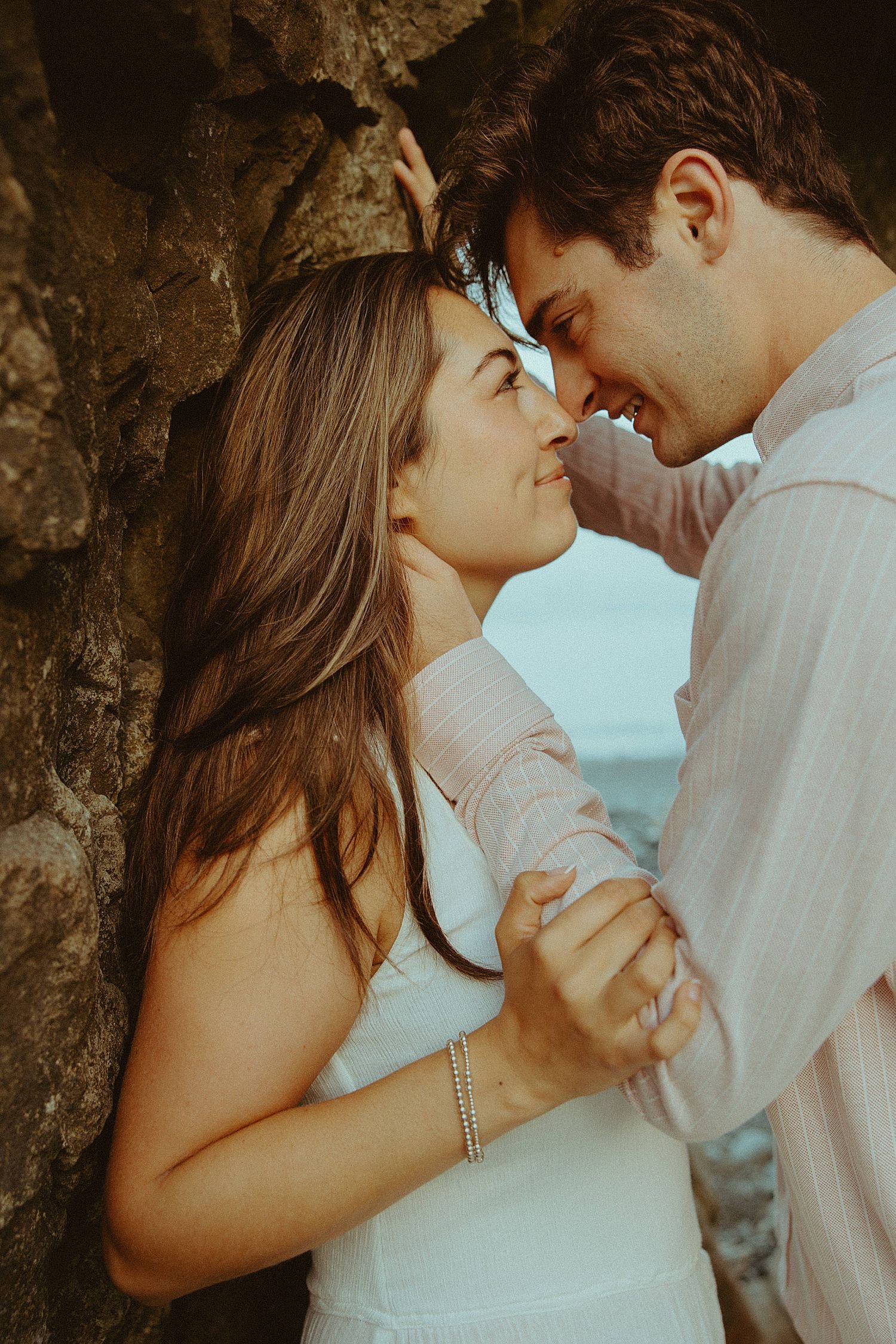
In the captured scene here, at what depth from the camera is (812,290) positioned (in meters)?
1.78

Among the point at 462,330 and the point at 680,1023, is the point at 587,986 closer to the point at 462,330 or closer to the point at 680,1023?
the point at 680,1023

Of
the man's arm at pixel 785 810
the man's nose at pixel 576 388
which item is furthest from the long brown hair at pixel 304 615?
the man's arm at pixel 785 810

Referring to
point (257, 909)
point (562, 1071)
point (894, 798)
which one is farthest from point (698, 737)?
point (257, 909)

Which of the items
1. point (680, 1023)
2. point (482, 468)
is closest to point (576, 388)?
point (482, 468)

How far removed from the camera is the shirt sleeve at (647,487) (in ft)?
8.84

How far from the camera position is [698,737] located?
4.11ft

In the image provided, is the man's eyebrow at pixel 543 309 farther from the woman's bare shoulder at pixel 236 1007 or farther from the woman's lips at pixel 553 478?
the woman's bare shoulder at pixel 236 1007

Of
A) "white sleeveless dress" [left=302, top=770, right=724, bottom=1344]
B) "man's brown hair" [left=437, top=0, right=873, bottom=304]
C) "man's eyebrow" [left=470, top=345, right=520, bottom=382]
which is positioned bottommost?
"white sleeveless dress" [left=302, top=770, right=724, bottom=1344]

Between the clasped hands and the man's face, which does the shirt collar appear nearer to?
the man's face

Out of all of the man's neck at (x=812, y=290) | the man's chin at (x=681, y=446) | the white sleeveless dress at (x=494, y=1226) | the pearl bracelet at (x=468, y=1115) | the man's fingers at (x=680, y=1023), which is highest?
the man's neck at (x=812, y=290)

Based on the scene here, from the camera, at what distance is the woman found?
4.21 feet

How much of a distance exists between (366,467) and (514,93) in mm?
913

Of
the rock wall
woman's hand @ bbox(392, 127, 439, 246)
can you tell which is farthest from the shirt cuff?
woman's hand @ bbox(392, 127, 439, 246)

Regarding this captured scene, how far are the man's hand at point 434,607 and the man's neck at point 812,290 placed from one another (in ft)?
2.33
